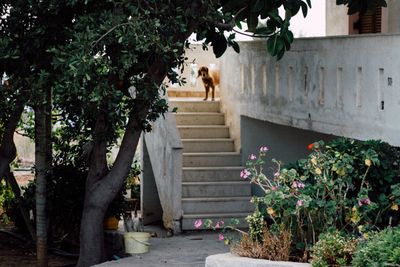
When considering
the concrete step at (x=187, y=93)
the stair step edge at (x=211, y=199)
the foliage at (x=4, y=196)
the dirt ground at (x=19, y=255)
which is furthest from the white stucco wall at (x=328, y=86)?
the foliage at (x=4, y=196)

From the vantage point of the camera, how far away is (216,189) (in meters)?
18.8

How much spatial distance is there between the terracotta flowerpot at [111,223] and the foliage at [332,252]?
6.94 m

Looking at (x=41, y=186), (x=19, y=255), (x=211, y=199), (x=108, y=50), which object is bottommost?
(x=19, y=255)

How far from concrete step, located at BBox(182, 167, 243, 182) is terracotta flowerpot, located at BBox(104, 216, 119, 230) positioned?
2.39 metres

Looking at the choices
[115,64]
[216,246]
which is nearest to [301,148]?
[216,246]

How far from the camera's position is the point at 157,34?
12375 millimetres

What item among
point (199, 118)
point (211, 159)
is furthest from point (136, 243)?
point (199, 118)

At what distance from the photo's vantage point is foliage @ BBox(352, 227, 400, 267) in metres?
9.39

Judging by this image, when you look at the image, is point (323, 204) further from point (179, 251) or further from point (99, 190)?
point (99, 190)

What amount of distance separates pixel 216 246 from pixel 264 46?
4.25 metres

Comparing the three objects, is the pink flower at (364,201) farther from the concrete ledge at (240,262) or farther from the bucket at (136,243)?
the bucket at (136,243)

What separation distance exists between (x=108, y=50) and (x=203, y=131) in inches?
305

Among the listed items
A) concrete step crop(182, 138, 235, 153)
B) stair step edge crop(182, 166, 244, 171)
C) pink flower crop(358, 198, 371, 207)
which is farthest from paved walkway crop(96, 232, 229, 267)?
pink flower crop(358, 198, 371, 207)

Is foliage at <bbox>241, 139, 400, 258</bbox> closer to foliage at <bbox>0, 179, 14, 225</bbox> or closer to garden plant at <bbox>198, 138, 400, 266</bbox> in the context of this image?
garden plant at <bbox>198, 138, 400, 266</bbox>
